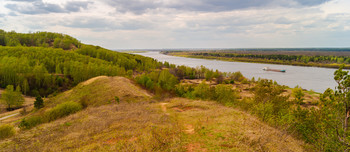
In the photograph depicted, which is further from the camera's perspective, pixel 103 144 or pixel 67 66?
pixel 67 66

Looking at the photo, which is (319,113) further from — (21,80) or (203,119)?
(21,80)

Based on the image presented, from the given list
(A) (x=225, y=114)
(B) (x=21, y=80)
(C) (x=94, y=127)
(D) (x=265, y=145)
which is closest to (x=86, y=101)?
(C) (x=94, y=127)

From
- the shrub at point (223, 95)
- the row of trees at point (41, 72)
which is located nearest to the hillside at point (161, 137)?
the shrub at point (223, 95)

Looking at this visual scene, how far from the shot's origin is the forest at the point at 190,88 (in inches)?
414

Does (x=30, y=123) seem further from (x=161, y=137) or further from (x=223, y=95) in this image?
(x=223, y=95)

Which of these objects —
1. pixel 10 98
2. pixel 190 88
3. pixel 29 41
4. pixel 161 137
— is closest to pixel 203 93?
pixel 190 88

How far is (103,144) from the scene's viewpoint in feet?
43.7

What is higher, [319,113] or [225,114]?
[319,113]

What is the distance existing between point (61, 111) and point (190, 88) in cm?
3247

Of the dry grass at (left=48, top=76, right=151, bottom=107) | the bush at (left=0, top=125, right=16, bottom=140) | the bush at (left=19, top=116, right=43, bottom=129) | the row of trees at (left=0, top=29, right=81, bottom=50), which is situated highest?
the row of trees at (left=0, top=29, right=81, bottom=50)

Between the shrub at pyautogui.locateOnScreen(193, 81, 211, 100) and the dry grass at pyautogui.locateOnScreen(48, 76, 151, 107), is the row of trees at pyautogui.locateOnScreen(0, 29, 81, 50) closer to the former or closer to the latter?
the dry grass at pyautogui.locateOnScreen(48, 76, 151, 107)

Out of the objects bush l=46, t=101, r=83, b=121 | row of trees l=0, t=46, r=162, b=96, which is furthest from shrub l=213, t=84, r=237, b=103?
row of trees l=0, t=46, r=162, b=96

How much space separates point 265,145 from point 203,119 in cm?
799

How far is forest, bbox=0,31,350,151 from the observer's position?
34.5 ft
